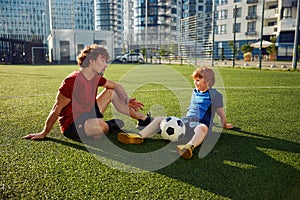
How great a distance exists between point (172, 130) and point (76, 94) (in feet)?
3.18

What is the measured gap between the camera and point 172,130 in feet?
8.86

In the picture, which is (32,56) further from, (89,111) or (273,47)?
(89,111)

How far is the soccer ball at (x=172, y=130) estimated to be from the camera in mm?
2695

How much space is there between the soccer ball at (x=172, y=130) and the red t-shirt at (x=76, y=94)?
76 centimetres

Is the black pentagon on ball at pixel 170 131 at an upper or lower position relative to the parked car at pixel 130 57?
lower

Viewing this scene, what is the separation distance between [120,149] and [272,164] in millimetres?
1238

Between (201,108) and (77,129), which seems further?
(201,108)

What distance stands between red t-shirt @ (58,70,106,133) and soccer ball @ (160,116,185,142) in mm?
762

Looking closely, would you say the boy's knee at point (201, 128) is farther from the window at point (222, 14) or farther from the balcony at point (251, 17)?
the window at point (222, 14)

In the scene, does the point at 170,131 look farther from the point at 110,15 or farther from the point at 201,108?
the point at 110,15

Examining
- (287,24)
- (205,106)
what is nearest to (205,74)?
(205,106)

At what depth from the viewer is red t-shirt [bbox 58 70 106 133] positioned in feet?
8.60

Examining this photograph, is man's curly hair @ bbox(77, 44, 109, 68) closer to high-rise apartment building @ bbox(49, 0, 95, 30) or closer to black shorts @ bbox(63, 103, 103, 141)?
black shorts @ bbox(63, 103, 103, 141)

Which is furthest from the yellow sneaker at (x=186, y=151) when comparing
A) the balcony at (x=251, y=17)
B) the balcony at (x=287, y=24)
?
the balcony at (x=251, y=17)
